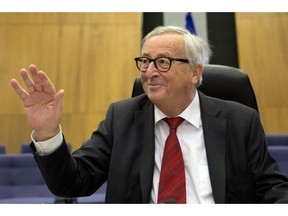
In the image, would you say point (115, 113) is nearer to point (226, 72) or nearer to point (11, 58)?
point (226, 72)

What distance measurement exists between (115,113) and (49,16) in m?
4.06

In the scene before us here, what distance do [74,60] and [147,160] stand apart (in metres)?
3.78

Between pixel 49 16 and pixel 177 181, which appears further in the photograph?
pixel 49 16

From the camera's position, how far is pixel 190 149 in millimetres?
1038

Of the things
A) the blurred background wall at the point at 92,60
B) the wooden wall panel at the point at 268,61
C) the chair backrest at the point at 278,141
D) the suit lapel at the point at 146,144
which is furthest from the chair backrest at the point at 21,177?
the wooden wall panel at the point at 268,61

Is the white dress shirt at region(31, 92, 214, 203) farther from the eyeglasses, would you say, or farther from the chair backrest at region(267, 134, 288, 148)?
the chair backrest at region(267, 134, 288, 148)

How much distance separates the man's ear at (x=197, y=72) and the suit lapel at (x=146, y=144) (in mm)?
183

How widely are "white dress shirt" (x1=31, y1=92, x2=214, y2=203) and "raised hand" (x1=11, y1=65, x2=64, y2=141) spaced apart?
0.03 m

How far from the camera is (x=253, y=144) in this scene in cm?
106

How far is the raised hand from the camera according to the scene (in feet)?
2.86

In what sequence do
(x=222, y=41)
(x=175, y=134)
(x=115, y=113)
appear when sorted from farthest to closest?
(x=222, y=41) → (x=115, y=113) → (x=175, y=134)

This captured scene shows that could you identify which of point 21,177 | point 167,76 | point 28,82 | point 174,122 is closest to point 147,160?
point 174,122
